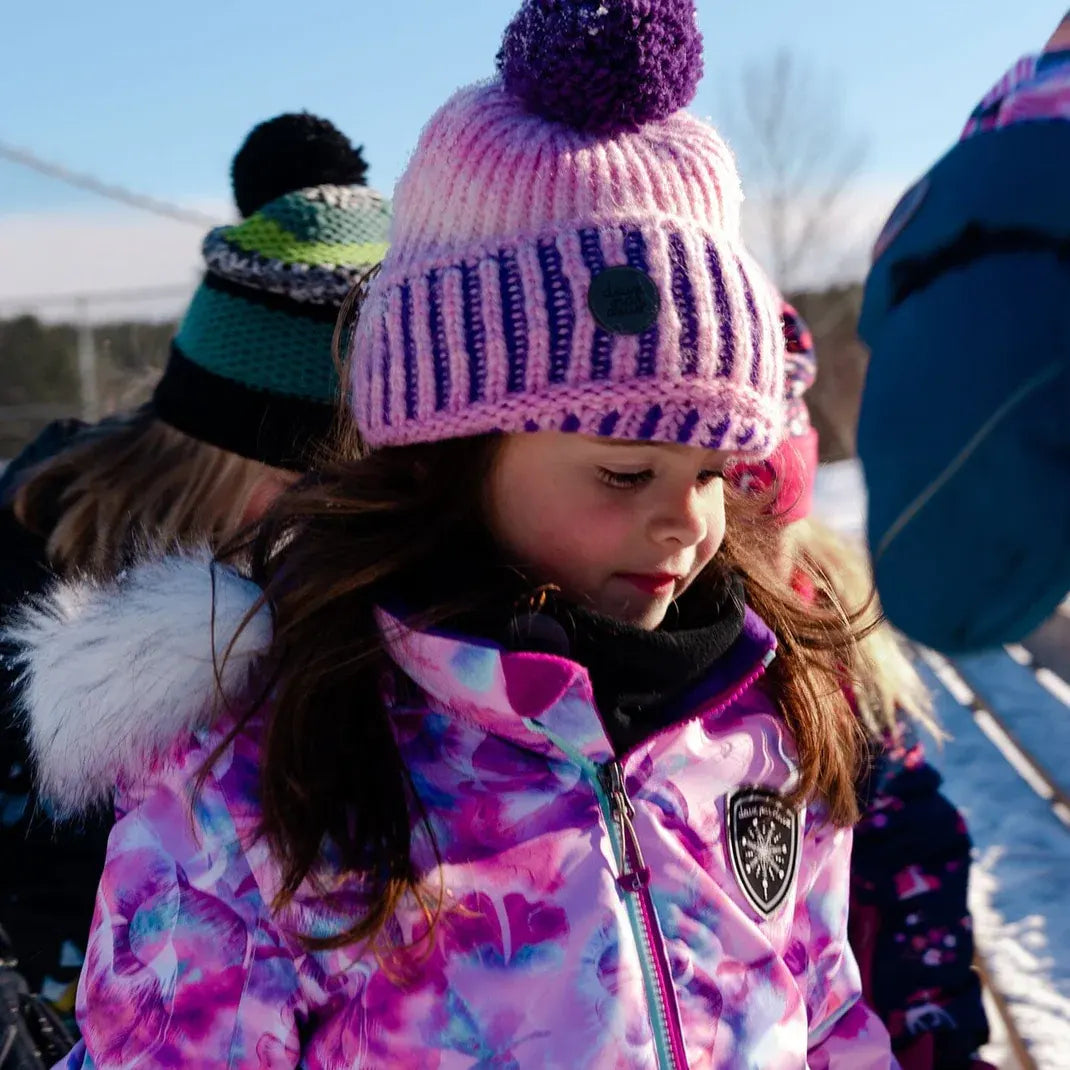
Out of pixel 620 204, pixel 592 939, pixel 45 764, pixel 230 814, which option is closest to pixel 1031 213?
pixel 620 204

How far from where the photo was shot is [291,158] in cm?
278

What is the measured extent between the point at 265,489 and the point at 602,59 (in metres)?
1.17

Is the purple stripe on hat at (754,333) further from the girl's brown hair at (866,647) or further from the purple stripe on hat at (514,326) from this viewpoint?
the girl's brown hair at (866,647)

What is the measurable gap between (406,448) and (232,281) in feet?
3.42

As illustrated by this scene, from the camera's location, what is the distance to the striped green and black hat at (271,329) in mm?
2418

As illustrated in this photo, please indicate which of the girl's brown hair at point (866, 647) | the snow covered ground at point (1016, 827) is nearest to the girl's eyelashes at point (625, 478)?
the girl's brown hair at point (866, 647)

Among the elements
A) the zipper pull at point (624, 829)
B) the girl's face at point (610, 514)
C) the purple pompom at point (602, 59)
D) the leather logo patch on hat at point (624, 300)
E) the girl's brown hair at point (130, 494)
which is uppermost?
the purple pompom at point (602, 59)

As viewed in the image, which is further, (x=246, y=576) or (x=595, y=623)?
(x=246, y=576)

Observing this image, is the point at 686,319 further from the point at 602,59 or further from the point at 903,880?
the point at 903,880

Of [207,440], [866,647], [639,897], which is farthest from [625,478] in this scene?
[207,440]

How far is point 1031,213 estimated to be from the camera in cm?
74

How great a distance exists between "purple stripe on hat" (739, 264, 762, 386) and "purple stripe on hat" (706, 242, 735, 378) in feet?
0.11

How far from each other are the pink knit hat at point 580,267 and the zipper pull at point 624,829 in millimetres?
392

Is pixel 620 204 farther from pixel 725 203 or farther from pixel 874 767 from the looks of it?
pixel 874 767
